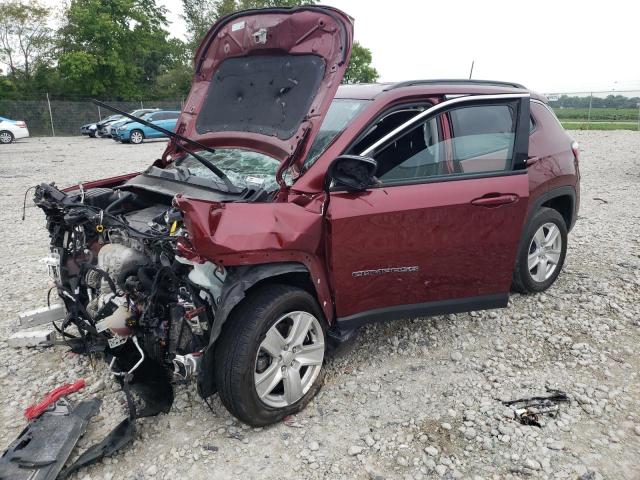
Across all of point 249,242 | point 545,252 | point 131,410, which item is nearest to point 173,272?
point 249,242

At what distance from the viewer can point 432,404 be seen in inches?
121

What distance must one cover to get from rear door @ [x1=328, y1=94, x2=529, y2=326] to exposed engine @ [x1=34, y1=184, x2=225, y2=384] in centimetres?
86

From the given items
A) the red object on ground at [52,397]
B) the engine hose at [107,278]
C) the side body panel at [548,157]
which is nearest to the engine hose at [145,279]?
the engine hose at [107,278]

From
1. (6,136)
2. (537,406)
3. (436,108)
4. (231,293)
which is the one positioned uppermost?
(6,136)

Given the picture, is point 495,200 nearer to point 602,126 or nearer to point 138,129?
point 138,129

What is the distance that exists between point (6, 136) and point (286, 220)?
25237 mm

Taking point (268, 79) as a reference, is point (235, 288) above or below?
below

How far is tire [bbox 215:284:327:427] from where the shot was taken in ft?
8.60

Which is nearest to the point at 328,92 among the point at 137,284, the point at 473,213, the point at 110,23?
the point at 473,213

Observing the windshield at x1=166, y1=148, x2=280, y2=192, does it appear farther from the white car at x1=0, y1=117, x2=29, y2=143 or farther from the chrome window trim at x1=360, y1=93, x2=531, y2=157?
the white car at x1=0, y1=117, x2=29, y2=143

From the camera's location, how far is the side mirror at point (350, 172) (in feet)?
9.32

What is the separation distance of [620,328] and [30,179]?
1242 cm

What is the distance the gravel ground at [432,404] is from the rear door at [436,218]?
478 millimetres

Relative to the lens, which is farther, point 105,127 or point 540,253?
point 105,127
